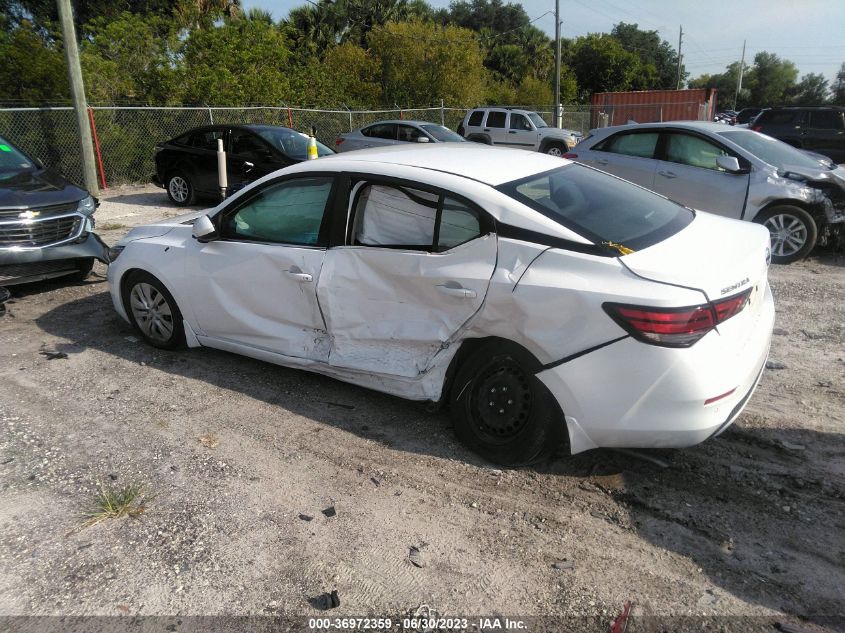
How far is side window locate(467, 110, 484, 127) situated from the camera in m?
22.9

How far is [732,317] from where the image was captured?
321cm

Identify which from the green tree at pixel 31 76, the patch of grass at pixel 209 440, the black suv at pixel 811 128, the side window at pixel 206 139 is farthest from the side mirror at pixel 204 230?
the black suv at pixel 811 128

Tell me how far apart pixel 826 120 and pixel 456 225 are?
740 inches

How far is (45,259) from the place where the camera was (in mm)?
6656

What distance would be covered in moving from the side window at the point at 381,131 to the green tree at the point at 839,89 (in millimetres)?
68091

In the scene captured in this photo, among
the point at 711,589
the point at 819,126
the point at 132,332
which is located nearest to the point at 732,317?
the point at 711,589

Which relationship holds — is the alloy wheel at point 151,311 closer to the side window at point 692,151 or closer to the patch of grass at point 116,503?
the patch of grass at point 116,503

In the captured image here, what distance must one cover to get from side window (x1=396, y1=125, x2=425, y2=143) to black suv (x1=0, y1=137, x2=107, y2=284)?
10177 millimetres

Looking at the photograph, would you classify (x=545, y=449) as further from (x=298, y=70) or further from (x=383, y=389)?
(x=298, y=70)

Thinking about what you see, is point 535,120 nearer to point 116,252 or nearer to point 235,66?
point 235,66

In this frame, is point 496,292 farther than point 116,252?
No

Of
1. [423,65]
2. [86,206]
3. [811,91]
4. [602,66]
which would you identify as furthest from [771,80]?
[86,206]

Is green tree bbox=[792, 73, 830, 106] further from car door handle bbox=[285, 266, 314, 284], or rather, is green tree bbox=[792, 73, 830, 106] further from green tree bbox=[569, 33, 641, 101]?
car door handle bbox=[285, 266, 314, 284]

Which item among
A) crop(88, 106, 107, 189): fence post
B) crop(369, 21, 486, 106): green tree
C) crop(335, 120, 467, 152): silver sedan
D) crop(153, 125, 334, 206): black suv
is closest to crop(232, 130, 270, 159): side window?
crop(153, 125, 334, 206): black suv
